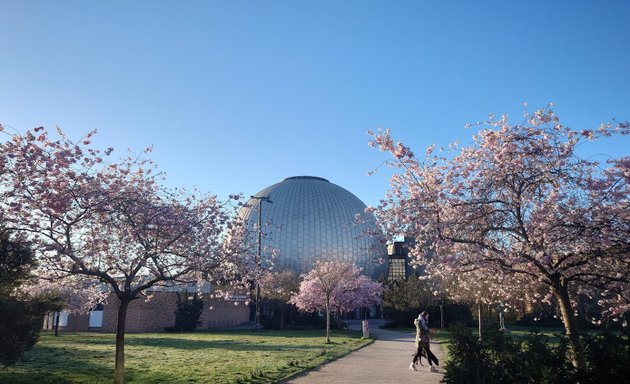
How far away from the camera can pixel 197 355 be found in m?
18.2

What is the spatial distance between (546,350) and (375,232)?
421cm

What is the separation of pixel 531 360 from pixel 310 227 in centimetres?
6501

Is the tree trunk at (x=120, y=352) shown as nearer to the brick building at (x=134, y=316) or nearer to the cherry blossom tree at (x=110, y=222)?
the cherry blossom tree at (x=110, y=222)

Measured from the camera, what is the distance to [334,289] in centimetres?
3716

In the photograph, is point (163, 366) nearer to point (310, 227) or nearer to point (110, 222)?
point (110, 222)

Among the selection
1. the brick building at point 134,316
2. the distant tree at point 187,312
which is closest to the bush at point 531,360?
the brick building at point 134,316

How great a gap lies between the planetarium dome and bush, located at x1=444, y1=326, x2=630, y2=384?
2225 inches

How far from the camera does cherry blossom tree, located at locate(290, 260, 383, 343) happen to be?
31516mm

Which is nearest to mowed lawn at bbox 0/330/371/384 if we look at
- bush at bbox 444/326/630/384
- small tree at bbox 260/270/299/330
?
bush at bbox 444/326/630/384

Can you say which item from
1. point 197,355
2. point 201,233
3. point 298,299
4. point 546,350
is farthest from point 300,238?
point 546,350

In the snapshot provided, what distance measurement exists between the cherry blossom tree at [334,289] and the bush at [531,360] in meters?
21.0

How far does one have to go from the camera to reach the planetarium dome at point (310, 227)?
227 feet

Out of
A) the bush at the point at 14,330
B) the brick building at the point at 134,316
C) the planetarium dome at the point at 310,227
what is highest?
the planetarium dome at the point at 310,227

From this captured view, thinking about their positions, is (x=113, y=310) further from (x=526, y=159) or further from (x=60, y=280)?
(x=526, y=159)
